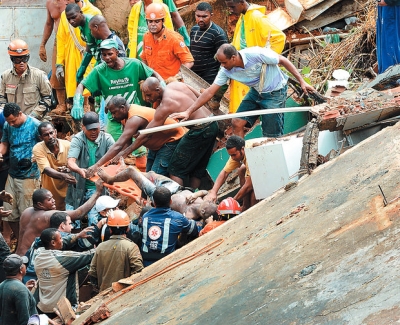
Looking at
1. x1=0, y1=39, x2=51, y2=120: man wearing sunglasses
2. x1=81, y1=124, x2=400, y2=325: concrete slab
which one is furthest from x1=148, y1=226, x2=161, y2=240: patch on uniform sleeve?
x1=0, y1=39, x2=51, y2=120: man wearing sunglasses

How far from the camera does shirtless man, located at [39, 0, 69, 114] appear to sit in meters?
14.6

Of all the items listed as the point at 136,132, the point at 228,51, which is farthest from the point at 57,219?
the point at 228,51

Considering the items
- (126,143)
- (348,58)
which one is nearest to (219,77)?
(126,143)

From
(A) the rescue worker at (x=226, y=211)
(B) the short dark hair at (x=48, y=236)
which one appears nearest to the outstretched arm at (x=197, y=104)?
(A) the rescue worker at (x=226, y=211)

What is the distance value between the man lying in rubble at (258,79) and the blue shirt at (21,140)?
195 cm

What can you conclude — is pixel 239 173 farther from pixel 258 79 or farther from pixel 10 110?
pixel 10 110

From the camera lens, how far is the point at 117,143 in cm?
1135

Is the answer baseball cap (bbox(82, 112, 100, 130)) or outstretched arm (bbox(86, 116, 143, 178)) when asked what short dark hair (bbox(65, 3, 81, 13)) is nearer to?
baseball cap (bbox(82, 112, 100, 130))

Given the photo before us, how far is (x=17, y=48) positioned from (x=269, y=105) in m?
3.73

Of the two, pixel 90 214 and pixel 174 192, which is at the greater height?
pixel 174 192

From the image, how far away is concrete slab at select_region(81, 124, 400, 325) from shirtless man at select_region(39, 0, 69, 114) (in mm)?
6274

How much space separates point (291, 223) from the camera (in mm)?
7637

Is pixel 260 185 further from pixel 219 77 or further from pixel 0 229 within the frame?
pixel 0 229

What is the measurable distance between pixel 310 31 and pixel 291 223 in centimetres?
Result: 751
